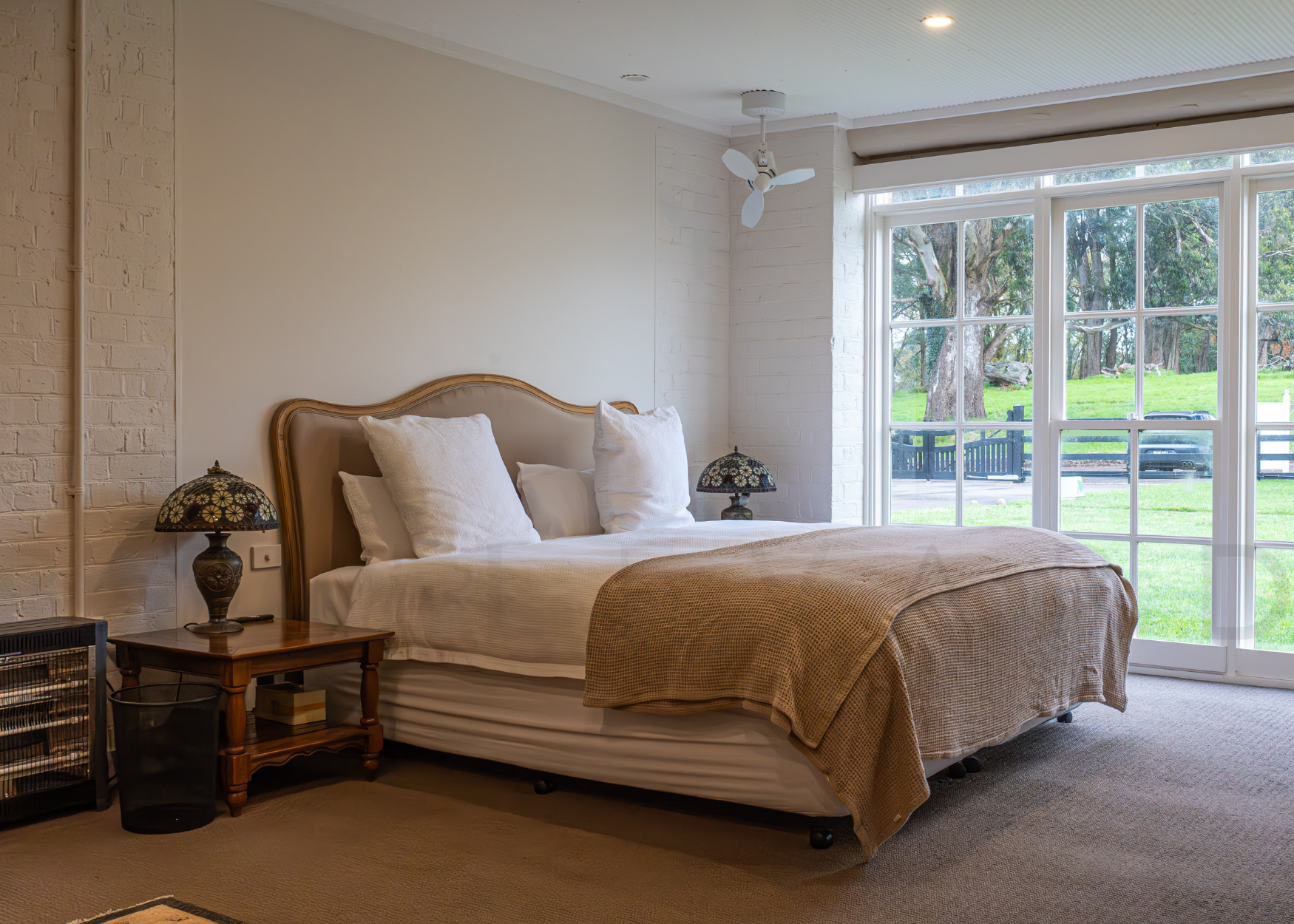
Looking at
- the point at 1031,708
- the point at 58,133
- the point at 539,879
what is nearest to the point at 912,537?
the point at 1031,708

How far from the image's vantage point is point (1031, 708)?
10.5 feet

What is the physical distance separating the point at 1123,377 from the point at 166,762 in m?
4.12

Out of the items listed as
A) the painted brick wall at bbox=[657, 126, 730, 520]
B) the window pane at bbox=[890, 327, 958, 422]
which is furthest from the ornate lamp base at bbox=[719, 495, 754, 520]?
the window pane at bbox=[890, 327, 958, 422]

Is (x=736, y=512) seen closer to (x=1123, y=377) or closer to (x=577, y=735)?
(x=1123, y=377)

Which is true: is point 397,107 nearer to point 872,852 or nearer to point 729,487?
point 729,487

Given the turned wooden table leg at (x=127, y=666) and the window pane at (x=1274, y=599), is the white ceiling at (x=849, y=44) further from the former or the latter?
the turned wooden table leg at (x=127, y=666)

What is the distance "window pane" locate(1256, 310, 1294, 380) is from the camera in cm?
473

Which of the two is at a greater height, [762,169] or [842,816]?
[762,169]

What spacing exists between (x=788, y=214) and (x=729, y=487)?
4.74 ft

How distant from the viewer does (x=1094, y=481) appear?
5.11 metres

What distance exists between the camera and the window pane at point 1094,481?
198 inches

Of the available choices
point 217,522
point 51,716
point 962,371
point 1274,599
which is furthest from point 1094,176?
point 51,716

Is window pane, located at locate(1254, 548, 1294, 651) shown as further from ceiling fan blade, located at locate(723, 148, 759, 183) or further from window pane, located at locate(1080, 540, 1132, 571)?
ceiling fan blade, located at locate(723, 148, 759, 183)

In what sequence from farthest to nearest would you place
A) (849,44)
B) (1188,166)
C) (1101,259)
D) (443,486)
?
(1101,259) → (1188,166) → (849,44) → (443,486)
